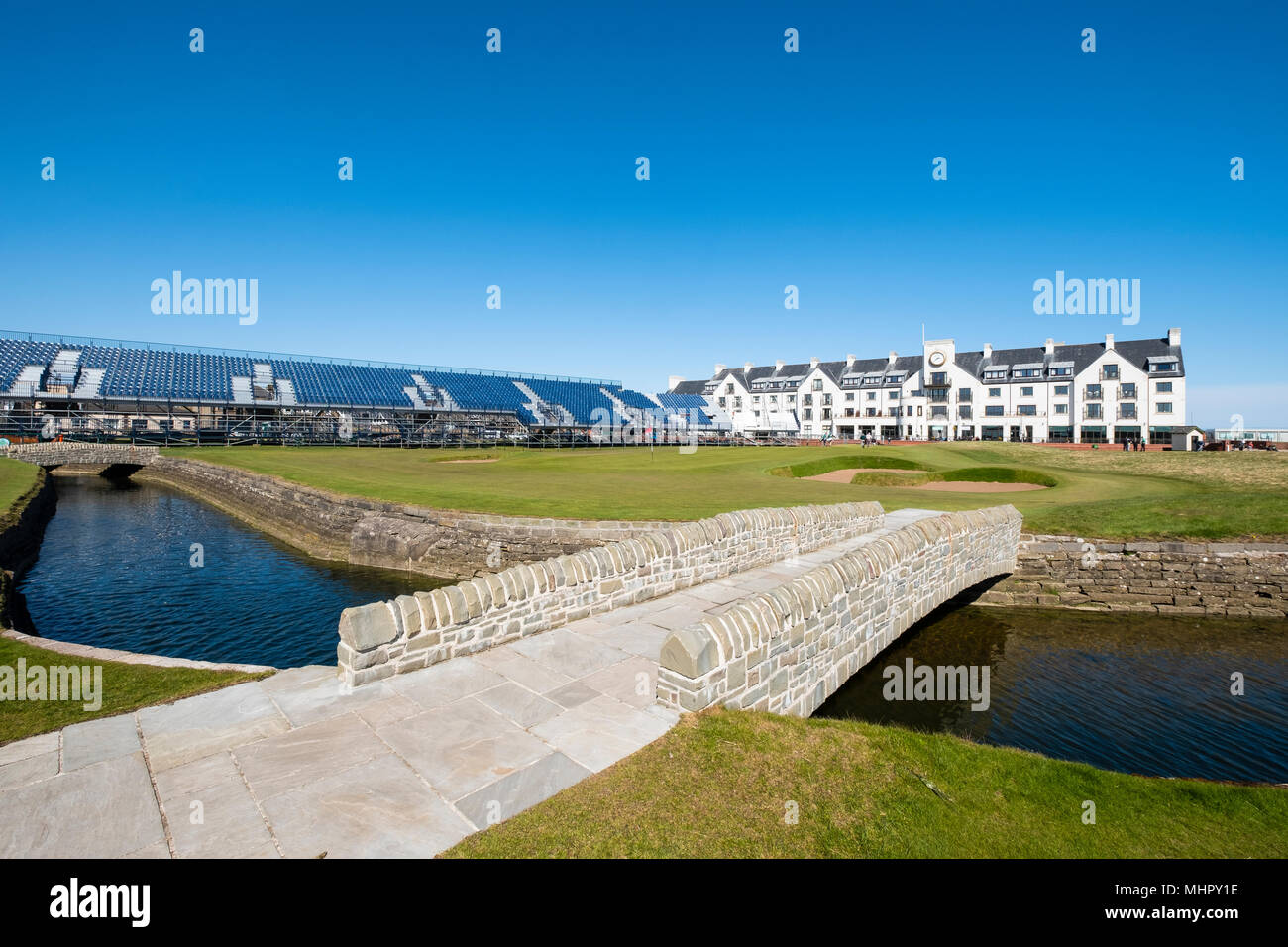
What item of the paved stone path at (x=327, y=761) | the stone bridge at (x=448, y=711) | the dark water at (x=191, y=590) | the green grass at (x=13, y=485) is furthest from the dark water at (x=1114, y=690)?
the green grass at (x=13, y=485)

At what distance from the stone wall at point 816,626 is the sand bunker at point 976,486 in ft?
51.5

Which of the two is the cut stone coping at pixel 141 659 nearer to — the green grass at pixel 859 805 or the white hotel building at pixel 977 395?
the green grass at pixel 859 805

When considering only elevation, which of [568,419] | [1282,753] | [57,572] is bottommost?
[1282,753]

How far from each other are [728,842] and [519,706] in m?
2.95

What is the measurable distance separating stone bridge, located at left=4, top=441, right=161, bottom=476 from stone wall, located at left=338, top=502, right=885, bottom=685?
48.9 meters

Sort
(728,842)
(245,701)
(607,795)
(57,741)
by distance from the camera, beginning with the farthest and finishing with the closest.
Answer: (245,701) < (57,741) < (607,795) < (728,842)

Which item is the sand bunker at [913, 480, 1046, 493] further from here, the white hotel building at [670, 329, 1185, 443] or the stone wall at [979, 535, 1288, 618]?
the white hotel building at [670, 329, 1185, 443]

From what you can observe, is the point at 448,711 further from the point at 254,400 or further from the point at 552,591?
the point at 254,400

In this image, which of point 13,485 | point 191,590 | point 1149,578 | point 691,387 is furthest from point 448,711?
point 691,387

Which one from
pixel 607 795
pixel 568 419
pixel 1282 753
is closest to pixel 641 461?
pixel 568 419

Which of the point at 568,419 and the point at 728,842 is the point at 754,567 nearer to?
the point at 728,842

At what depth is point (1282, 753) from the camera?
950cm

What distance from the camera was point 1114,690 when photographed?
1184 centimetres

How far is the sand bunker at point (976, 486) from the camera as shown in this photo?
28.7 meters
